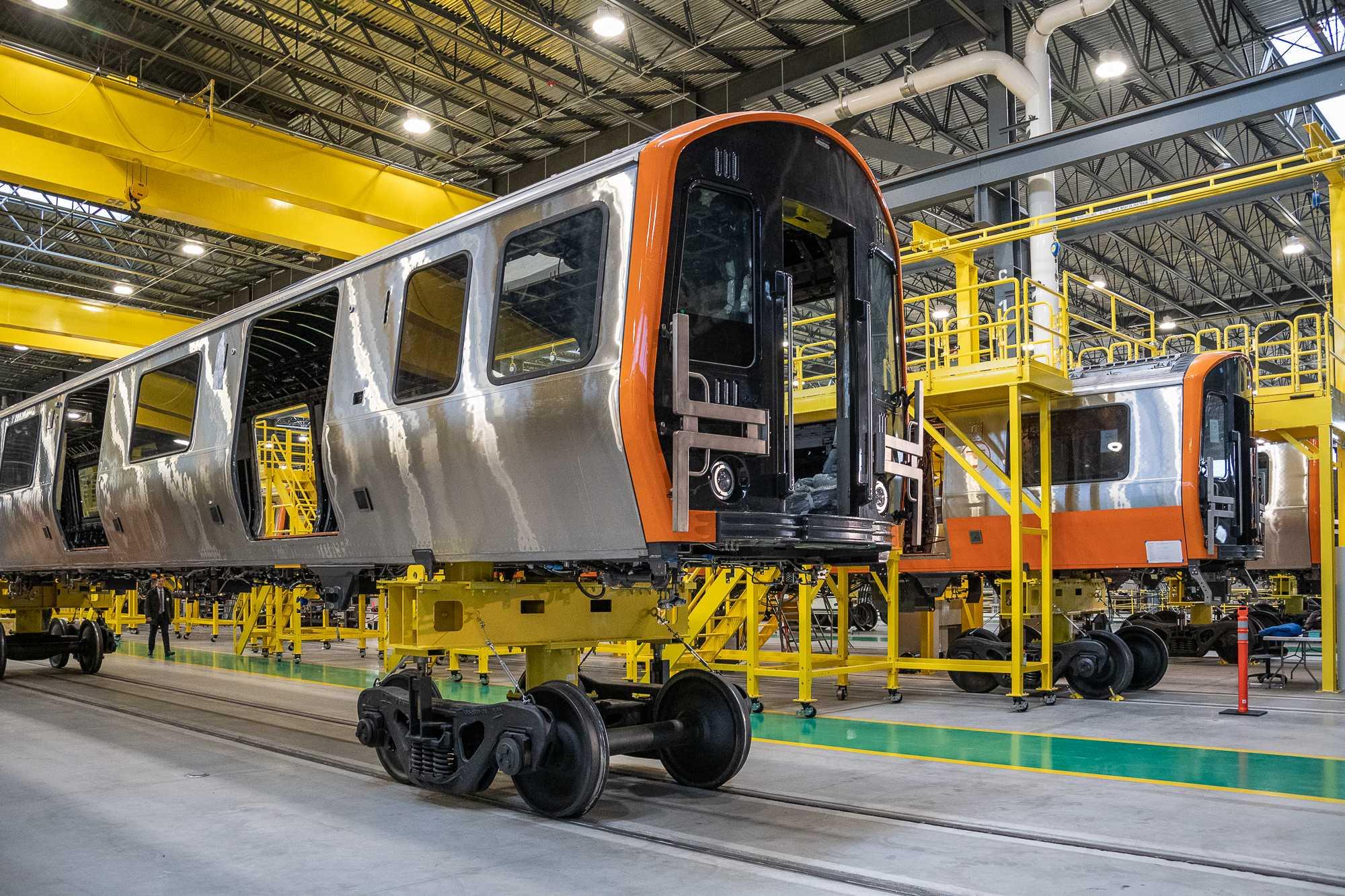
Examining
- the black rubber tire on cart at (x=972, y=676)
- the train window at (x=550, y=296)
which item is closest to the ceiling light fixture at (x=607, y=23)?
the black rubber tire on cart at (x=972, y=676)

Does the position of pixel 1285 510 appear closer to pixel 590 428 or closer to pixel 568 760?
pixel 568 760

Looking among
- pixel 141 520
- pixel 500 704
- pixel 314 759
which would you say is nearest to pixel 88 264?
pixel 141 520

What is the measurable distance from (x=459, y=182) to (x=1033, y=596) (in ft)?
52.0

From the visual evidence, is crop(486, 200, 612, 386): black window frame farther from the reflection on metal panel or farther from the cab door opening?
the reflection on metal panel

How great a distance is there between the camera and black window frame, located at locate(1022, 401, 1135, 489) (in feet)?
38.2

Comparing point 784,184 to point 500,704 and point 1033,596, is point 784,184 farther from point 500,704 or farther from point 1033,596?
point 1033,596

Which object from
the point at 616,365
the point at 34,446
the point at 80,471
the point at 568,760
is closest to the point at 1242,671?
the point at 568,760

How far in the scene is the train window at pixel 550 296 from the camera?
17.4ft

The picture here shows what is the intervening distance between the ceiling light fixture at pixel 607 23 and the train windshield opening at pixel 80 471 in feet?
29.1

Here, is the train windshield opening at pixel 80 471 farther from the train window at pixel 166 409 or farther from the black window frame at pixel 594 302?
the black window frame at pixel 594 302

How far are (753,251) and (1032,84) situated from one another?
12.5 metres

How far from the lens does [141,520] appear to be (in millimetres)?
9586

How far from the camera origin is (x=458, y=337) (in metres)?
6.08

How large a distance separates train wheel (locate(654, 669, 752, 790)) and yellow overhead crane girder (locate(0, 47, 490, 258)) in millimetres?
10566
